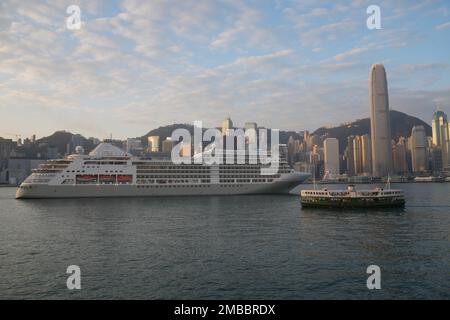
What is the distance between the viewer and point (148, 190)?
8038 cm

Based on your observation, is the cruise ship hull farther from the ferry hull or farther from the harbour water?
the harbour water

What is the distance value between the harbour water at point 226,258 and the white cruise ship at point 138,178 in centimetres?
3618

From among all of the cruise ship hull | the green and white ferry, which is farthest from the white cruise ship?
the green and white ferry

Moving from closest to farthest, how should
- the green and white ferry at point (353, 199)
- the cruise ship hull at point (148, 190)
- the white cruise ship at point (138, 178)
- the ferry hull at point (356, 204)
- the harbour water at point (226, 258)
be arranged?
the harbour water at point (226, 258)
the ferry hull at point (356, 204)
the green and white ferry at point (353, 199)
the cruise ship hull at point (148, 190)
the white cruise ship at point (138, 178)

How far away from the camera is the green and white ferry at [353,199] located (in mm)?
53312

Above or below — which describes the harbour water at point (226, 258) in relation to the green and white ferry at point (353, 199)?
below

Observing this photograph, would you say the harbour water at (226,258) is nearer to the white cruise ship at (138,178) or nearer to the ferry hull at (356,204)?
the ferry hull at (356,204)

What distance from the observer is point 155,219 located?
42.4 meters

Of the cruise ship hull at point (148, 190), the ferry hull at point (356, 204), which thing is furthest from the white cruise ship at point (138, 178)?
the ferry hull at point (356, 204)

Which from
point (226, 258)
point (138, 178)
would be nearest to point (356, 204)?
point (226, 258)

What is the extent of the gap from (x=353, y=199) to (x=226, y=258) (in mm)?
35524

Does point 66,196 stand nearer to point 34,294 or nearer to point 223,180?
point 223,180

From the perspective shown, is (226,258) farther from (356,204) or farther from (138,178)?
(138,178)
